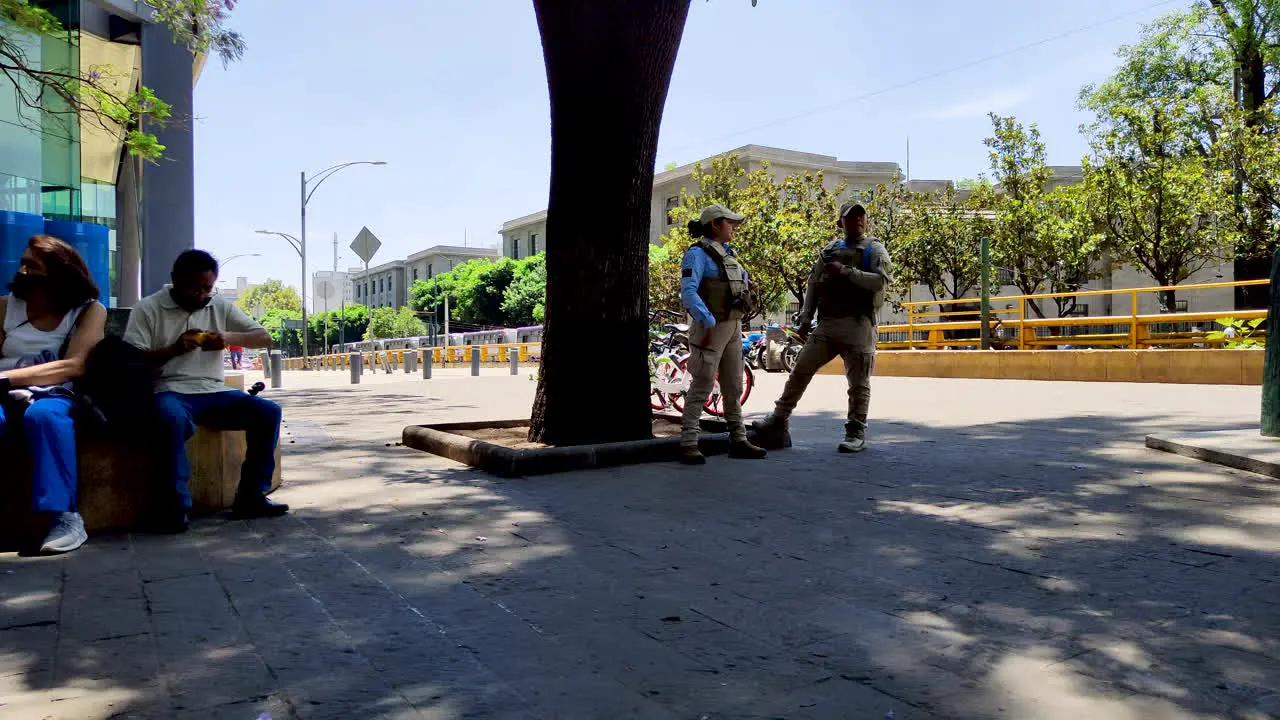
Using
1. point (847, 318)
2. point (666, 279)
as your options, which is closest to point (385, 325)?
point (666, 279)

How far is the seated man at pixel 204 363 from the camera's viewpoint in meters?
4.61

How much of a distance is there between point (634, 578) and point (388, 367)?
29226mm

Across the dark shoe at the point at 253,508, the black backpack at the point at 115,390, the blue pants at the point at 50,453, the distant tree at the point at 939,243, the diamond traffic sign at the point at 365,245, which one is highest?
the distant tree at the point at 939,243

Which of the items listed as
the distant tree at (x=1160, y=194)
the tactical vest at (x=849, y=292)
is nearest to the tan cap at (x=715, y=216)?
the tactical vest at (x=849, y=292)

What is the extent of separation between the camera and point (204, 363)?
471 cm

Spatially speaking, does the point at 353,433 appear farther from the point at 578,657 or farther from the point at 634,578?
the point at 578,657

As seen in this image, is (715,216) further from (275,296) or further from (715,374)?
(275,296)

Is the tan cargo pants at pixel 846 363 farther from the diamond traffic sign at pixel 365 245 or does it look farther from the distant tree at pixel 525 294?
the distant tree at pixel 525 294

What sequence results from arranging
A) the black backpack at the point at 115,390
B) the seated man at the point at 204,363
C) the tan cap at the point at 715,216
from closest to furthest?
the black backpack at the point at 115,390
the seated man at the point at 204,363
the tan cap at the point at 715,216

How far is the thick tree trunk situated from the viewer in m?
6.41

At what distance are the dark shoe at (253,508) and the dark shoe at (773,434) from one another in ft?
11.8

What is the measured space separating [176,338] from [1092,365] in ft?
49.5

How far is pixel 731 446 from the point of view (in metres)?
6.84

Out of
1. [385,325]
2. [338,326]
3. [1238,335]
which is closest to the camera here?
[1238,335]
